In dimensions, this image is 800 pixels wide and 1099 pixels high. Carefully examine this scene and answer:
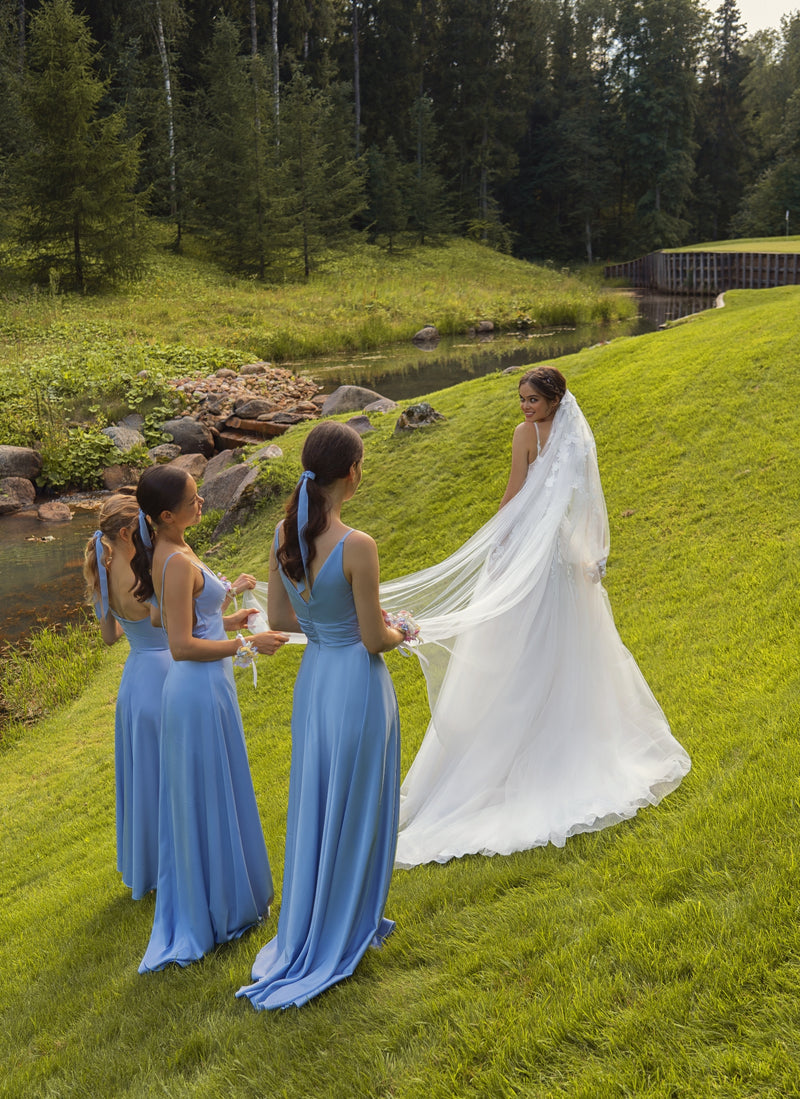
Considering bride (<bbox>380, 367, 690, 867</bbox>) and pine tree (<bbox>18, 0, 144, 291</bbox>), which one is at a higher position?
pine tree (<bbox>18, 0, 144, 291</bbox>)

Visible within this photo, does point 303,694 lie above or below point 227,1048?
above

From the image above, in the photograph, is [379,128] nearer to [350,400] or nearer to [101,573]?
[350,400]

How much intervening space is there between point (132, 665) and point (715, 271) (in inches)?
1771

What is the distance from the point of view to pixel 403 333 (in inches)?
1487

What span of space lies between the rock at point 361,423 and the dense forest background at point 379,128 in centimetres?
2389

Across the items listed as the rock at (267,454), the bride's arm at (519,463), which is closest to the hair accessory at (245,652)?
the bride's arm at (519,463)

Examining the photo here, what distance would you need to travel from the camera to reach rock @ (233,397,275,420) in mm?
22688

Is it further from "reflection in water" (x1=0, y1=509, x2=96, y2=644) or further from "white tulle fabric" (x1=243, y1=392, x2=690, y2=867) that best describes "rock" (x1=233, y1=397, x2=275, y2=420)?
"white tulle fabric" (x1=243, y1=392, x2=690, y2=867)

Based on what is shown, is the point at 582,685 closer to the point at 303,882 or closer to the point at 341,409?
the point at 303,882

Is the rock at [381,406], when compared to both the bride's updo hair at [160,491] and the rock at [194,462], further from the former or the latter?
the bride's updo hair at [160,491]

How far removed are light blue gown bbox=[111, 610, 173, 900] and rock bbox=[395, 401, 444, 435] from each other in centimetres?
1039

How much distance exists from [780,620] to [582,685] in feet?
7.39

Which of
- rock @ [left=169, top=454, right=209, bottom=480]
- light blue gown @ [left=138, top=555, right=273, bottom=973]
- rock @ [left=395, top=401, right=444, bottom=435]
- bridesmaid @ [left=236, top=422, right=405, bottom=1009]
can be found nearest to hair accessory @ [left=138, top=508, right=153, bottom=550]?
light blue gown @ [left=138, top=555, right=273, bottom=973]

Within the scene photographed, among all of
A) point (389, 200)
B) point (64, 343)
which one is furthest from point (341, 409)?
point (389, 200)
